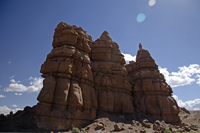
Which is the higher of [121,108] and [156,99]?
[156,99]

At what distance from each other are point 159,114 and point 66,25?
2647 centimetres

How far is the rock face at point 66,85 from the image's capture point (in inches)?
779

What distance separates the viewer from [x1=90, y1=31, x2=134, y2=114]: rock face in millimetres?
29761

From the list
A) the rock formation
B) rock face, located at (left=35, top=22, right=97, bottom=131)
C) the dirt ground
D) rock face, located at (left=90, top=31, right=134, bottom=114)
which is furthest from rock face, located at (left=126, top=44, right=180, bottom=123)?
rock face, located at (left=35, top=22, right=97, bottom=131)

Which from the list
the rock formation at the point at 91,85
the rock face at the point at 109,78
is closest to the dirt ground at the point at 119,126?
the rock formation at the point at 91,85

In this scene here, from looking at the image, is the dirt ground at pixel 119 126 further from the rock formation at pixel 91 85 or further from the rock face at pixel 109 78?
the rock face at pixel 109 78

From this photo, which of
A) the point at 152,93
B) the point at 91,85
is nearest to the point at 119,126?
the point at 91,85

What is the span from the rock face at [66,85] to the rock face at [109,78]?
10.2 ft

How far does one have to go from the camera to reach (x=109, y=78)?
31.4 m

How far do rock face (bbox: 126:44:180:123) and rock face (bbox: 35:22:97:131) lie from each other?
1370 centimetres

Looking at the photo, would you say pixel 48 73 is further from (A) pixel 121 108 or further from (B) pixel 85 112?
(A) pixel 121 108

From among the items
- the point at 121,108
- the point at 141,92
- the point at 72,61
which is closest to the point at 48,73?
the point at 72,61

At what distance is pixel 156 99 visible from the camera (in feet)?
115

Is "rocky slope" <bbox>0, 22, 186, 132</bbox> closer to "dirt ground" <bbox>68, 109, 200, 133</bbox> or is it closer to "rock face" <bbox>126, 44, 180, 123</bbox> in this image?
"rock face" <bbox>126, 44, 180, 123</bbox>
